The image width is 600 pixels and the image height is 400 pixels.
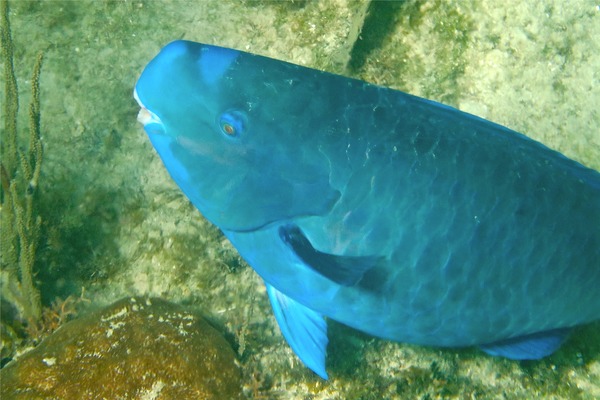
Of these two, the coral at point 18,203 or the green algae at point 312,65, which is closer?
the green algae at point 312,65

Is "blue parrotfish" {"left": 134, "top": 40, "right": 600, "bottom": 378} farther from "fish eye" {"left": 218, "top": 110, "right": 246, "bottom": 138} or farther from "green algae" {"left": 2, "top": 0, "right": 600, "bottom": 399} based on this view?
"green algae" {"left": 2, "top": 0, "right": 600, "bottom": 399}

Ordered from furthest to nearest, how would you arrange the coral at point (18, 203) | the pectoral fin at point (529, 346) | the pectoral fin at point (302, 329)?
the coral at point (18, 203)
the pectoral fin at point (529, 346)
the pectoral fin at point (302, 329)

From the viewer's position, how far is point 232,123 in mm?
1858

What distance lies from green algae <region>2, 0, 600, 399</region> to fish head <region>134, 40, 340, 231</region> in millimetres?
1413

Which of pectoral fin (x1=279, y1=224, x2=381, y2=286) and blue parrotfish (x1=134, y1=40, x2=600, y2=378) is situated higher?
blue parrotfish (x1=134, y1=40, x2=600, y2=378)

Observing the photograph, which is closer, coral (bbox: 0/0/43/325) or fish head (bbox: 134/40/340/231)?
fish head (bbox: 134/40/340/231)

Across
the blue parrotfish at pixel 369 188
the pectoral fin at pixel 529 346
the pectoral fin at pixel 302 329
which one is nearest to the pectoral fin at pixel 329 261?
the blue parrotfish at pixel 369 188

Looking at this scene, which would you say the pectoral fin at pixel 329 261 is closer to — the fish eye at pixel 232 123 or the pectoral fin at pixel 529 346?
the fish eye at pixel 232 123

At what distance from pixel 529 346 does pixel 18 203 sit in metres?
3.26

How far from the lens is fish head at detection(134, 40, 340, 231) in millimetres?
1822

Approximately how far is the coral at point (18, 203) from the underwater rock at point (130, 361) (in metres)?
0.50

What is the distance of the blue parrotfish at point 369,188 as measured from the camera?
1867mm

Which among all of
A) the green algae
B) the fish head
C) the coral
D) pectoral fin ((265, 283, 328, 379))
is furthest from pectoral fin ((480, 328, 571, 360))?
the coral

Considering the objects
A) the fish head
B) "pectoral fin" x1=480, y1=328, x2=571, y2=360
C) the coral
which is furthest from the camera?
the coral
